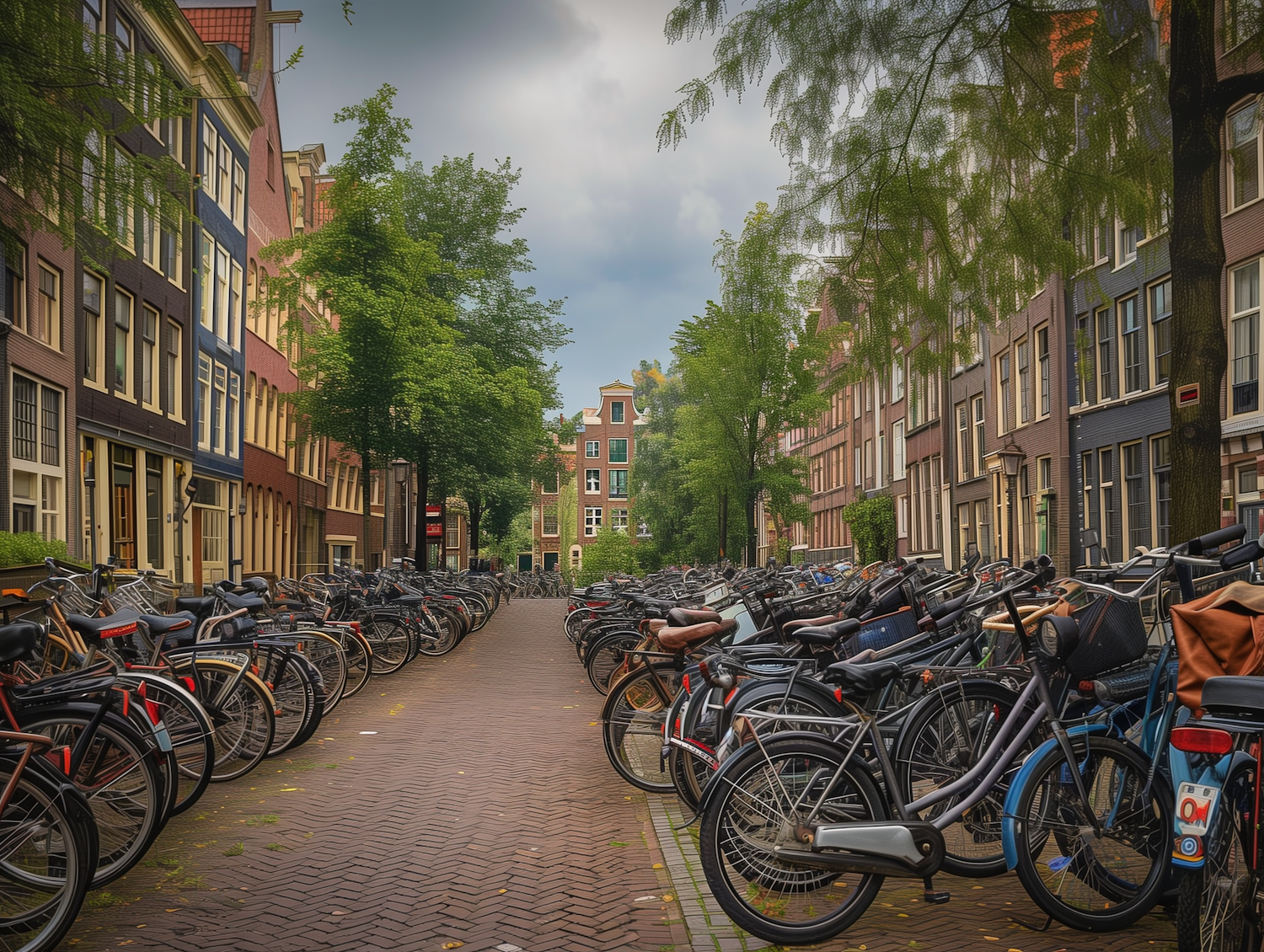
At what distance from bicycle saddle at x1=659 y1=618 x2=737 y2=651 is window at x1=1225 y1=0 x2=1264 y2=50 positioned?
4861mm

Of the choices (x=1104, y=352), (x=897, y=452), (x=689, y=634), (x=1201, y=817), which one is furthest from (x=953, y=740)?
(x=897, y=452)

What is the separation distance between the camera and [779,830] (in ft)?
15.1

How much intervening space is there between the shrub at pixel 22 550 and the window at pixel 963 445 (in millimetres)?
26287

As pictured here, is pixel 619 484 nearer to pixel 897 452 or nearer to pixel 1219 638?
pixel 897 452

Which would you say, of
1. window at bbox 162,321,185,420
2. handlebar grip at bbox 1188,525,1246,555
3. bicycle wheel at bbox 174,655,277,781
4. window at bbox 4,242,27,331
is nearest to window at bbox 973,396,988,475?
window at bbox 162,321,185,420

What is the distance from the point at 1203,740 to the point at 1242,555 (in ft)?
4.35

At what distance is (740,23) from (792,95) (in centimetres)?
61

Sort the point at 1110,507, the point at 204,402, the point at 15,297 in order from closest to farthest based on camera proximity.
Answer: the point at 15,297 < the point at 1110,507 < the point at 204,402

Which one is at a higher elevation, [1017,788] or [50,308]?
[50,308]

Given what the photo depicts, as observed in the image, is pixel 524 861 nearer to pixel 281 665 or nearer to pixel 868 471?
pixel 281 665

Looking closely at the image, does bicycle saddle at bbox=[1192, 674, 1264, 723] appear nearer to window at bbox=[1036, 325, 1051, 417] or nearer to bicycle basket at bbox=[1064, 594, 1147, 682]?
bicycle basket at bbox=[1064, 594, 1147, 682]

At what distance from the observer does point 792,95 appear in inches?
328

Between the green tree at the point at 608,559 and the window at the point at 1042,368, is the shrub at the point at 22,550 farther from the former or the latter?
the window at the point at 1042,368

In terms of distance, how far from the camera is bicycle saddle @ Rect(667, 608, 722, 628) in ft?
23.2
